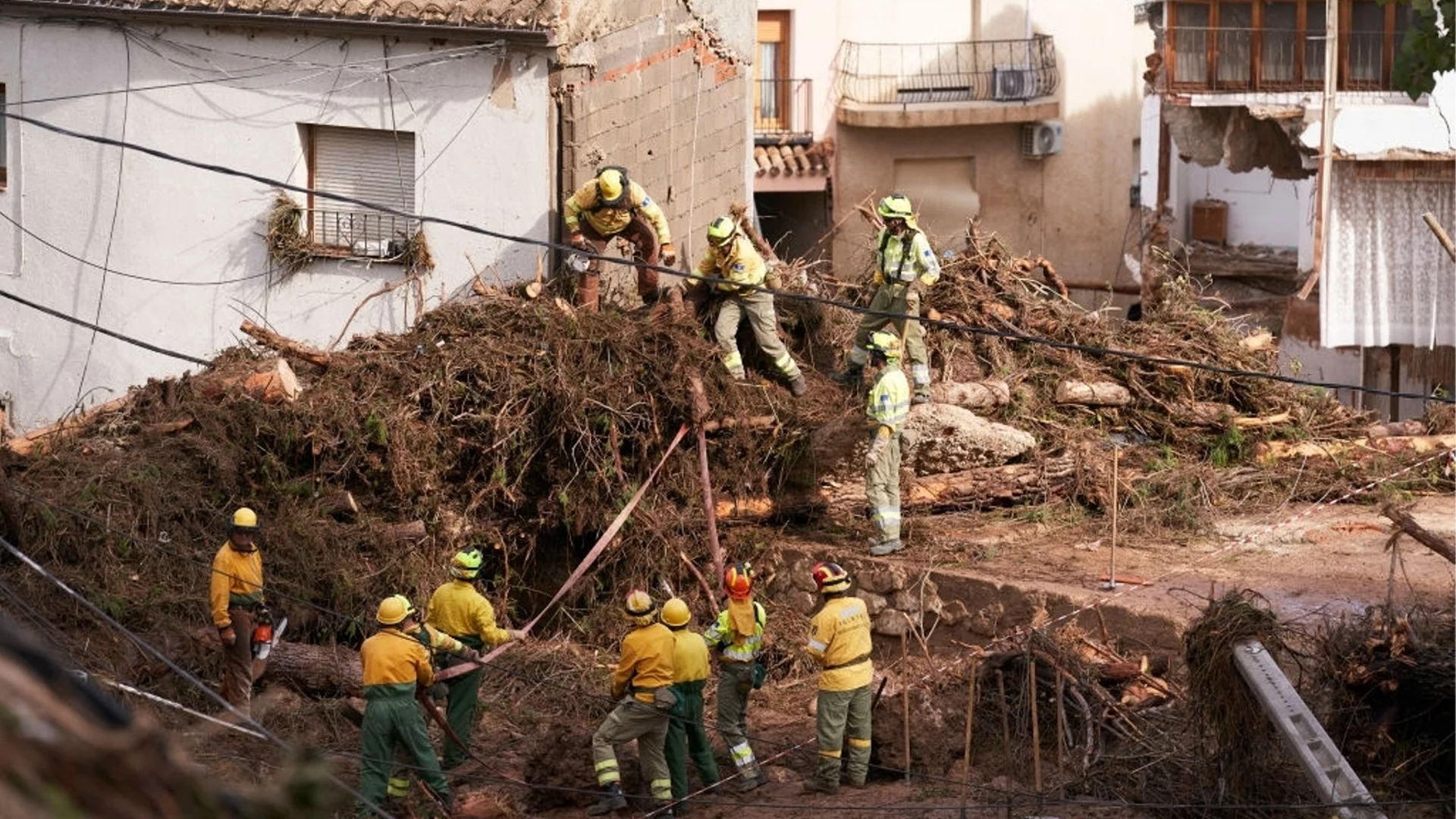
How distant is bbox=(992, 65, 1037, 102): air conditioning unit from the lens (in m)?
31.6

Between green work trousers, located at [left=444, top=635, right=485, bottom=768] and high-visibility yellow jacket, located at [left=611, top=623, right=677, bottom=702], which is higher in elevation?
high-visibility yellow jacket, located at [left=611, top=623, right=677, bottom=702]

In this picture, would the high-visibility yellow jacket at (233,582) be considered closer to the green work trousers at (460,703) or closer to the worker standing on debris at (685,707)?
the green work trousers at (460,703)

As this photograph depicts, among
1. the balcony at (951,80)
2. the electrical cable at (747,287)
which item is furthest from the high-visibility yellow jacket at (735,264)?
the balcony at (951,80)

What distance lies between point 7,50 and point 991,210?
1794cm

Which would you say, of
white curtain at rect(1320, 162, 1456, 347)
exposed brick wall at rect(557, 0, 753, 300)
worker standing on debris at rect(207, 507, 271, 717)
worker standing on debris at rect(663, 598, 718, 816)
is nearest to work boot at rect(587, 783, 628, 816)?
worker standing on debris at rect(663, 598, 718, 816)

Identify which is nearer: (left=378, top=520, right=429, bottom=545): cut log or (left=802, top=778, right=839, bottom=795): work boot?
(left=802, top=778, right=839, bottom=795): work boot

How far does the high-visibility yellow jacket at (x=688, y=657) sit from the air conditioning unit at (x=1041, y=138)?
20.9 m

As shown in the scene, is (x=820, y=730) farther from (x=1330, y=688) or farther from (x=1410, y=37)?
(x=1410, y=37)

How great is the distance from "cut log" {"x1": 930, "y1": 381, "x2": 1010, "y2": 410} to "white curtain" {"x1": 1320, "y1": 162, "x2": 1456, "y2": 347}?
5149 millimetres

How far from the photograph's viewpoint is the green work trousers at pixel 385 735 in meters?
11.8

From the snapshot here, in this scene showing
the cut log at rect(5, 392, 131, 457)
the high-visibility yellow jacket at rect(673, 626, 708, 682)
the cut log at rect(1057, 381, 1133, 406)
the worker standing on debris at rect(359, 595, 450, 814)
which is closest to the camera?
the worker standing on debris at rect(359, 595, 450, 814)

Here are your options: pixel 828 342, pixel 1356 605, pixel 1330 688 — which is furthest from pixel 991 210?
pixel 1330 688

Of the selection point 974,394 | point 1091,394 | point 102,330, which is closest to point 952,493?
point 974,394

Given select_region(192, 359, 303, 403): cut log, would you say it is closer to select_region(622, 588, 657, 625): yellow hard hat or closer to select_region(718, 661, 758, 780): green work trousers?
select_region(622, 588, 657, 625): yellow hard hat
